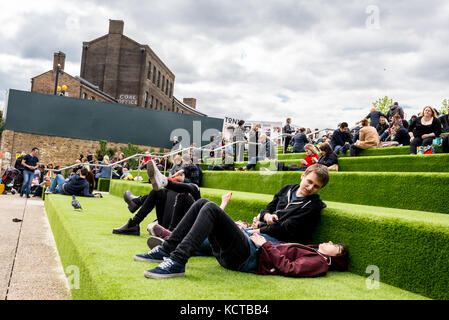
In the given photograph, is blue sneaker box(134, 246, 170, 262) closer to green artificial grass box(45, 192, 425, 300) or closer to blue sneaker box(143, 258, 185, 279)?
green artificial grass box(45, 192, 425, 300)

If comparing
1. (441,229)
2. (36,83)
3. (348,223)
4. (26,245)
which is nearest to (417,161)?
(348,223)

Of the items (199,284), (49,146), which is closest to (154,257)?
(199,284)

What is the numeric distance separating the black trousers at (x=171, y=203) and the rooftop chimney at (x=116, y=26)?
35.5 m

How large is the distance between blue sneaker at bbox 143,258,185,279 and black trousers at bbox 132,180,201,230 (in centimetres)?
132

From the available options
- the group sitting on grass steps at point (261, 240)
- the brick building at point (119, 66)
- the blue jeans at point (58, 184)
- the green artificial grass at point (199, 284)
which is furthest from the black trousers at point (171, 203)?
the brick building at point (119, 66)

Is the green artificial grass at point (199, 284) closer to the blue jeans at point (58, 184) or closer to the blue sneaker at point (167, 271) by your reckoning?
the blue sneaker at point (167, 271)

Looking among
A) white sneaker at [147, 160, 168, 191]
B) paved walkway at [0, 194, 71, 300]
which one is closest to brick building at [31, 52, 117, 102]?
paved walkway at [0, 194, 71, 300]

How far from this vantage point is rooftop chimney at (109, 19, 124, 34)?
118ft

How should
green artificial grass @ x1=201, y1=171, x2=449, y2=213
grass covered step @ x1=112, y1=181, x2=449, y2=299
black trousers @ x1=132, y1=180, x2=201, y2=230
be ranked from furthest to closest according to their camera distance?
black trousers @ x1=132, y1=180, x2=201, y2=230 < green artificial grass @ x1=201, y1=171, x2=449, y2=213 < grass covered step @ x1=112, y1=181, x2=449, y2=299

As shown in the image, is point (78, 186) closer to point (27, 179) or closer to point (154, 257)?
point (27, 179)

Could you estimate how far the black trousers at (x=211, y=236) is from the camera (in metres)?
2.48

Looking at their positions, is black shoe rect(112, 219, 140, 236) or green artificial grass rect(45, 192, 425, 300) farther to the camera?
black shoe rect(112, 219, 140, 236)

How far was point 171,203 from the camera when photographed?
166 inches

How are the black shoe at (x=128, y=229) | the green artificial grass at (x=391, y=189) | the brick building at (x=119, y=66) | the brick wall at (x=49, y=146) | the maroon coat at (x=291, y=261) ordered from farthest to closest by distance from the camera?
1. the brick building at (x=119, y=66)
2. the brick wall at (x=49, y=146)
3. the black shoe at (x=128, y=229)
4. the green artificial grass at (x=391, y=189)
5. the maroon coat at (x=291, y=261)
